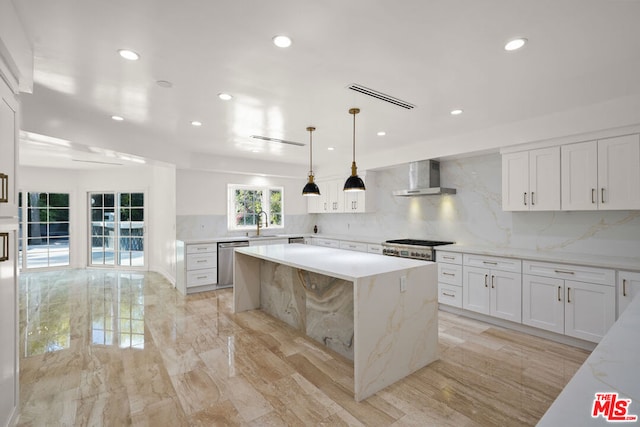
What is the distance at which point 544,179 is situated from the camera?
141 inches

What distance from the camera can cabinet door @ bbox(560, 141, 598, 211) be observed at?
3.22 m

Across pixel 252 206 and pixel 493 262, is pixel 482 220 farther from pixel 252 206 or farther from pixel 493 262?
pixel 252 206

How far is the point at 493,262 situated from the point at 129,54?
422 centimetres

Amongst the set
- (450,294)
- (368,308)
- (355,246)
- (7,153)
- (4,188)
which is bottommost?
(450,294)

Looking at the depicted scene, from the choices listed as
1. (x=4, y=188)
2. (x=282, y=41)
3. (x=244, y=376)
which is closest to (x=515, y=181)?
(x=282, y=41)

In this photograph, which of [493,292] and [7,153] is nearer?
[7,153]

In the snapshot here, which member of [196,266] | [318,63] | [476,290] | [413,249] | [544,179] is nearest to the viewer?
[318,63]

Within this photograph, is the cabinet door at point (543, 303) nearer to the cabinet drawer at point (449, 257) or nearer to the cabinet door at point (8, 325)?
the cabinet drawer at point (449, 257)

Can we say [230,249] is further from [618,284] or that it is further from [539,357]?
[618,284]

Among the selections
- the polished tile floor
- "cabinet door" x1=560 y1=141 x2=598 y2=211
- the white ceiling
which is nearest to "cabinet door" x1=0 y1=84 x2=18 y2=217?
the white ceiling

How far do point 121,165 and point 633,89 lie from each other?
28.6ft

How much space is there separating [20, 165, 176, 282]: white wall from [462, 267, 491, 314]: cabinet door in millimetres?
5510

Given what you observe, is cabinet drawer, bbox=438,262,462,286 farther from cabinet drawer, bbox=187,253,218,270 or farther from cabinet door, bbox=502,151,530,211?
cabinet drawer, bbox=187,253,218,270

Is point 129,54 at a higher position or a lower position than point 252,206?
higher
